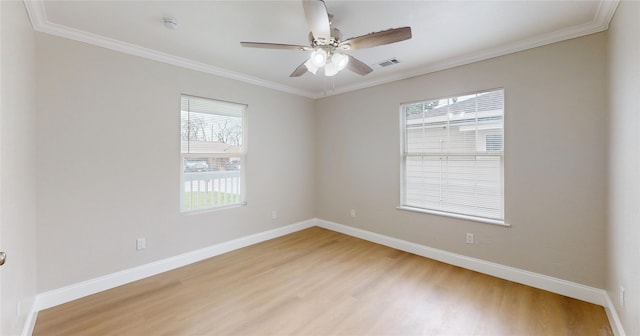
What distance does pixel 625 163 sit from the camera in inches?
69.2

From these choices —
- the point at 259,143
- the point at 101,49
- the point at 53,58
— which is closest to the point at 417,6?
the point at 259,143

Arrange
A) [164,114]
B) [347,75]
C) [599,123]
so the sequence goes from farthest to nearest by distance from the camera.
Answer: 1. [347,75]
2. [164,114]
3. [599,123]

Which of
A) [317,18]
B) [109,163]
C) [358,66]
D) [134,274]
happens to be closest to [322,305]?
[134,274]

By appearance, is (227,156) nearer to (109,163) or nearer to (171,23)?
(109,163)

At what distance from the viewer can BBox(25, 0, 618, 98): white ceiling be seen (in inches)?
79.0

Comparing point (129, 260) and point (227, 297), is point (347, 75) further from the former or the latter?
point (129, 260)

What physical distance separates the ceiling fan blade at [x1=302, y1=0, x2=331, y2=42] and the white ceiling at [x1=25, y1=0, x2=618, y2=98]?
329 mm

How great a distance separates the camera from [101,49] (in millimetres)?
2531

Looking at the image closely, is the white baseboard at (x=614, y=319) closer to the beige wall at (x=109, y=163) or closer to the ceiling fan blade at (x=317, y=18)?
the ceiling fan blade at (x=317, y=18)

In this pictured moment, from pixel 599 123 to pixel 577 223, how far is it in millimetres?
926

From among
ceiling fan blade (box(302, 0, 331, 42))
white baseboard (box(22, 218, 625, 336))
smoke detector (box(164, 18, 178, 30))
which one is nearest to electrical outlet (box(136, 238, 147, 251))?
white baseboard (box(22, 218, 625, 336))

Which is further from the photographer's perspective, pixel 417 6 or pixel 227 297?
pixel 227 297

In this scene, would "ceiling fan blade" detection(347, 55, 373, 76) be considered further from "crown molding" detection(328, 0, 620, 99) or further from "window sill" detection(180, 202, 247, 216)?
"window sill" detection(180, 202, 247, 216)

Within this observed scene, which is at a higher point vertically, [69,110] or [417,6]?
[417,6]
